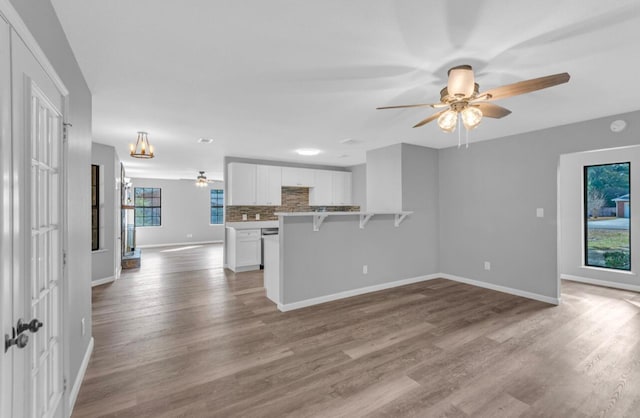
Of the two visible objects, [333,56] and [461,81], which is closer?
[461,81]

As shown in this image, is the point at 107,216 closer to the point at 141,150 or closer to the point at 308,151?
the point at 141,150

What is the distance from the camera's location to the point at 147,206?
34.3ft

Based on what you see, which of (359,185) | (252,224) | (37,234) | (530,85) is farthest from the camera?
(359,185)

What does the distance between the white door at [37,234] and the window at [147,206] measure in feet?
32.0

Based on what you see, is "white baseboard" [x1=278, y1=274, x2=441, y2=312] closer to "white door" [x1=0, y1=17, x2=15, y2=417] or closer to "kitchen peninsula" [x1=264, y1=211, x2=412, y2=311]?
"kitchen peninsula" [x1=264, y1=211, x2=412, y2=311]

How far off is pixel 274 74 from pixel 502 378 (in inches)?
119

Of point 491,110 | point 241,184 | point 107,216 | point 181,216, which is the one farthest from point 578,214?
point 181,216

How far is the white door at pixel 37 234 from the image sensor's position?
3.75 feet

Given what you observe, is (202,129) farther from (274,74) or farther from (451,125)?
(451,125)

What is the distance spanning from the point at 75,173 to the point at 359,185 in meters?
5.94

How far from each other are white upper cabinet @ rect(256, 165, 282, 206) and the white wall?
17.9ft

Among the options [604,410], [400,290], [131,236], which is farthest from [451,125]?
→ [131,236]

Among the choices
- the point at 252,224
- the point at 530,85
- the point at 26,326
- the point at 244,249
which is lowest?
the point at 244,249

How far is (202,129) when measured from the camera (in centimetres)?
404
